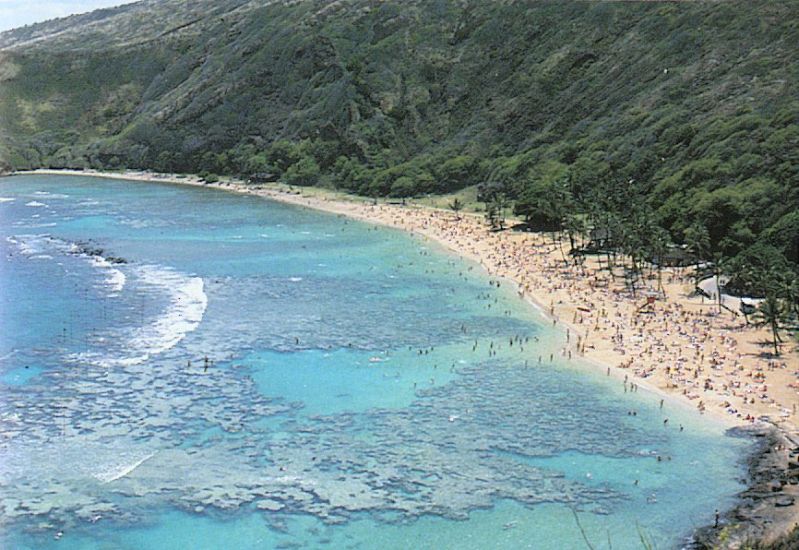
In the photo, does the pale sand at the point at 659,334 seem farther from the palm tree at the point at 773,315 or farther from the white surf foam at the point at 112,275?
the white surf foam at the point at 112,275

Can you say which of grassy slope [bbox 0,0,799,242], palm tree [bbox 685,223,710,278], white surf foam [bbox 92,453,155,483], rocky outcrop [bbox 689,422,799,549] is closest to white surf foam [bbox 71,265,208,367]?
white surf foam [bbox 92,453,155,483]

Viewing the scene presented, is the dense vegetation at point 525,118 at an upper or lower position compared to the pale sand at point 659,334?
upper

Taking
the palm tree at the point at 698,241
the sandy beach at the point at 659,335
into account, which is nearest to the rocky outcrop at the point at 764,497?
the sandy beach at the point at 659,335

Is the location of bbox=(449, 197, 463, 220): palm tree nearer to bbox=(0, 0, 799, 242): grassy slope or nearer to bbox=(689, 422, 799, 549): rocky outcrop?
bbox=(0, 0, 799, 242): grassy slope

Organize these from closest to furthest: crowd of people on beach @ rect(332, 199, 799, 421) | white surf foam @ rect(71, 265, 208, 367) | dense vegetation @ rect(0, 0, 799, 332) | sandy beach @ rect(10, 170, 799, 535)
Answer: sandy beach @ rect(10, 170, 799, 535), crowd of people on beach @ rect(332, 199, 799, 421), white surf foam @ rect(71, 265, 208, 367), dense vegetation @ rect(0, 0, 799, 332)

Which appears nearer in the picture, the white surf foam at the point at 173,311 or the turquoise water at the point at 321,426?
the turquoise water at the point at 321,426
